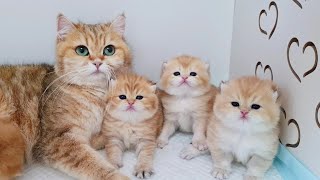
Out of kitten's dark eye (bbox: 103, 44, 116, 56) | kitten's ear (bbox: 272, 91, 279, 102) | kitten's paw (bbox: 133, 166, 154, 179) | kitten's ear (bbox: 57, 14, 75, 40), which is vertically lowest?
kitten's paw (bbox: 133, 166, 154, 179)

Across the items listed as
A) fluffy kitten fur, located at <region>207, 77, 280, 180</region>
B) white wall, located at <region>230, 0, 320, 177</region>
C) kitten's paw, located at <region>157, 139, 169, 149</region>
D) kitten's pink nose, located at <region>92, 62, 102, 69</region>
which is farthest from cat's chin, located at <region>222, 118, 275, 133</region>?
kitten's pink nose, located at <region>92, 62, 102, 69</region>

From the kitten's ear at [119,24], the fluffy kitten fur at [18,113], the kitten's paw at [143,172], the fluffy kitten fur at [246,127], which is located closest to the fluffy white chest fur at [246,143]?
the fluffy kitten fur at [246,127]

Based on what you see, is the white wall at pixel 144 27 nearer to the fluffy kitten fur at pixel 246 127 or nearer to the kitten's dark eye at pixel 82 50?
the kitten's dark eye at pixel 82 50

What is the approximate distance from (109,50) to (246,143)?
0.60 m

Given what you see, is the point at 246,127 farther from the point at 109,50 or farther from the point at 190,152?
the point at 109,50

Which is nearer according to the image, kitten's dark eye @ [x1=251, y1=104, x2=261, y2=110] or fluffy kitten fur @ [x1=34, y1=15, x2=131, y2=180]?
kitten's dark eye @ [x1=251, y1=104, x2=261, y2=110]

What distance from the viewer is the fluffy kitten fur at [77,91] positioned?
1.47 meters

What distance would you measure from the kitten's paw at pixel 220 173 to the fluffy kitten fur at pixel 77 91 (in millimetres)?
365

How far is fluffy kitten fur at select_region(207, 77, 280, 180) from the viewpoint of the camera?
136 centimetres

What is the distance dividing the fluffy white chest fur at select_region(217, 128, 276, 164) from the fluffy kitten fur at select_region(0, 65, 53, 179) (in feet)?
2.17

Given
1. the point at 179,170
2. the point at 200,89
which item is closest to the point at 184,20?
the point at 200,89

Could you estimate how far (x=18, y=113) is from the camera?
1.49 metres

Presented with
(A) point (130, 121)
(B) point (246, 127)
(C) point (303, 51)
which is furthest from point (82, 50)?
(C) point (303, 51)

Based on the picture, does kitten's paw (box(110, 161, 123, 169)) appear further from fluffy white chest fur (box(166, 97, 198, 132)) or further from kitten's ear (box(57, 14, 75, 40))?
kitten's ear (box(57, 14, 75, 40))
